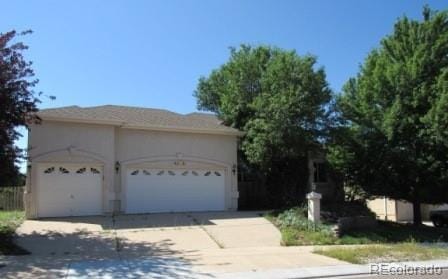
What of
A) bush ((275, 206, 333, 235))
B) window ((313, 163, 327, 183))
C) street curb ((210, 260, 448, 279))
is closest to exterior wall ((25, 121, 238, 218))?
bush ((275, 206, 333, 235))

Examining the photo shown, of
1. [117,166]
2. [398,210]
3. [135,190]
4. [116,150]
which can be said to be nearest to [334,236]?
[135,190]

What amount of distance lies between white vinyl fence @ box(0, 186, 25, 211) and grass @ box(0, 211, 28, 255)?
8.43 ft

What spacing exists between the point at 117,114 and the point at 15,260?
11.4m

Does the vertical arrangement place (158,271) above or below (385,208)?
below

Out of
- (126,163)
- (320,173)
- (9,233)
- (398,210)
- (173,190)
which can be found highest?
(126,163)

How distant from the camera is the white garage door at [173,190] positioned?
22.2 meters

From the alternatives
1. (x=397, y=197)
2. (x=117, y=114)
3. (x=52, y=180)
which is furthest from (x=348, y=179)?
(x=52, y=180)

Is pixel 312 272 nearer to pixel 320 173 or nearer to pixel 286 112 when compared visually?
pixel 286 112

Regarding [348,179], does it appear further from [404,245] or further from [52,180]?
[52,180]

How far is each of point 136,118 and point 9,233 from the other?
858 centimetres

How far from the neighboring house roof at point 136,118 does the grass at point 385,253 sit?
33.8ft

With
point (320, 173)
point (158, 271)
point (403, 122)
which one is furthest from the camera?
point (320, 173)

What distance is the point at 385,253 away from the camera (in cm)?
1420

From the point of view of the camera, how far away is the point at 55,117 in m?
20.4
